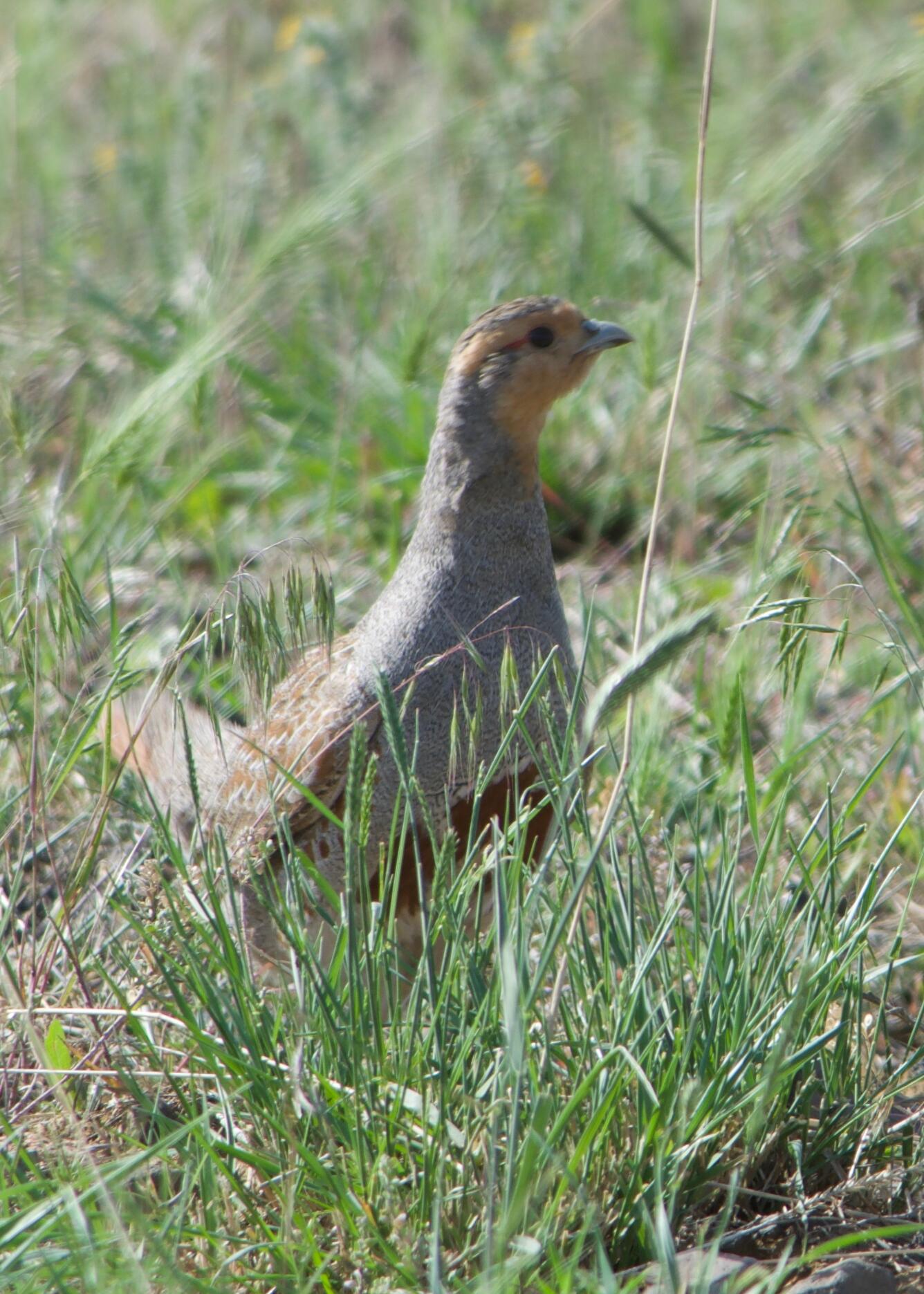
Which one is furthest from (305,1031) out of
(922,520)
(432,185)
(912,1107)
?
(432,185)

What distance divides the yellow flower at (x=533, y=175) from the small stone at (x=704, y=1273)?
4551mm

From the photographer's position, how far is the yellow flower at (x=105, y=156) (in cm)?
610

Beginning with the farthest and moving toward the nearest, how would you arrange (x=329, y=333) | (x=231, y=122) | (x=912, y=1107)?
(x=231, y=122) → (x=329, y=333) → (x=912, y=1107)

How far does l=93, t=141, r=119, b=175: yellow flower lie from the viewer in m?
6.10

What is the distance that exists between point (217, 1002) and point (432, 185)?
13.0ft

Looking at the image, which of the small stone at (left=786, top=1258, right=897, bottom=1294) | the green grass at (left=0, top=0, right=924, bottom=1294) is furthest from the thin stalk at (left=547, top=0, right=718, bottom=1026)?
the small stone at (left=786, top=1258, right=897, bottom=1294)

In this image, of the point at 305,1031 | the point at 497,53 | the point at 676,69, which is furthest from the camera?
the point at 676,69

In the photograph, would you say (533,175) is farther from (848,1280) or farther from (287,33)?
(848,1280)

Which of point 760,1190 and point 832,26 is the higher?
point 832,26

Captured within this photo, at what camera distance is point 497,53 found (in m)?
6.11

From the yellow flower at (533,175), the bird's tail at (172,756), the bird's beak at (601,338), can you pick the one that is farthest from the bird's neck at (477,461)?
the yellow flower at (533,175)

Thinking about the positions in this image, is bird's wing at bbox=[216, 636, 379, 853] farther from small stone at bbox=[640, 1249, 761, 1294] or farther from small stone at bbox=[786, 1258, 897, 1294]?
small stone at bbox=[786, 1258, 897, 1294]

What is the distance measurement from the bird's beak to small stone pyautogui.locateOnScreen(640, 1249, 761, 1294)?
1816mm

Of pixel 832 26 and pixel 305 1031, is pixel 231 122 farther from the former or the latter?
pixel 305 1031
